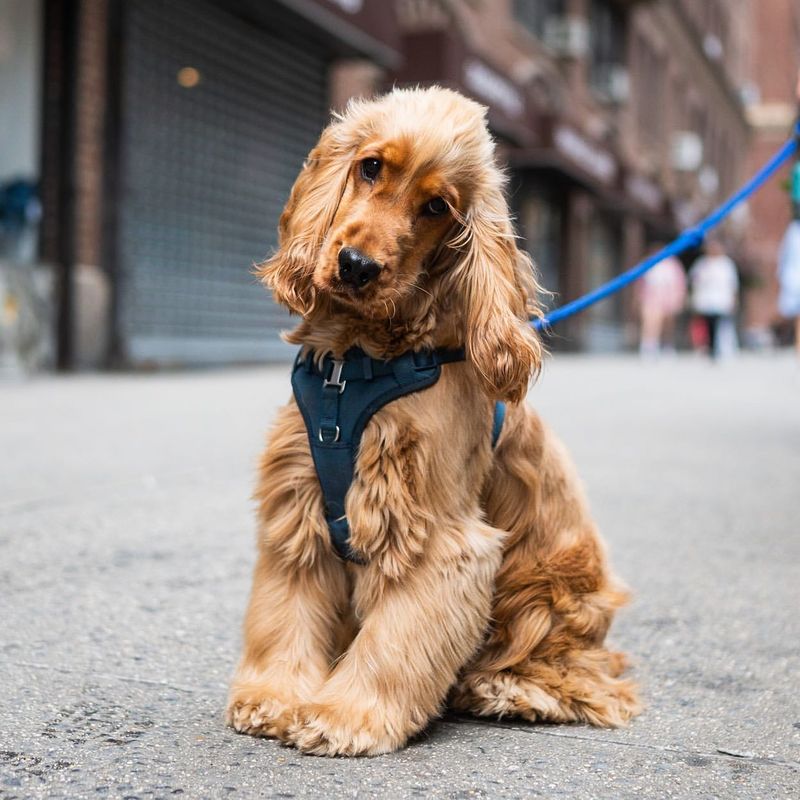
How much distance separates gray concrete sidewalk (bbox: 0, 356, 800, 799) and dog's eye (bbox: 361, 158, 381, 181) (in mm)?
1162

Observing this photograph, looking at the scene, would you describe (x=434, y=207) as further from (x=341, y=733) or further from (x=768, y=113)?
(x=768, y=113)

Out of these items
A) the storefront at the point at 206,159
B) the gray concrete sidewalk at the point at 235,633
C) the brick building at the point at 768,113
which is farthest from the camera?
the brick building at the point at 768,113

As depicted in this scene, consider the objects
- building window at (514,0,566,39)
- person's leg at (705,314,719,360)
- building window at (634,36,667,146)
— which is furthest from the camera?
building window at (634,36,667,146)

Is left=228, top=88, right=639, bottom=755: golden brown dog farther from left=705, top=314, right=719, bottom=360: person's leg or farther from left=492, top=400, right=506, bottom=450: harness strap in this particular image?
left=705, top=314, right=719, bottom=360: person's leg

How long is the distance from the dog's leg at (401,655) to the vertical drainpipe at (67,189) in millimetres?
9223

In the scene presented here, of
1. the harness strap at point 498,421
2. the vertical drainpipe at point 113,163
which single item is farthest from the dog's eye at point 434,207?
the vertical drainpipe at point 113,163

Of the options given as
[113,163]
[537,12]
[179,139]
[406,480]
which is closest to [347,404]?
[406,480]

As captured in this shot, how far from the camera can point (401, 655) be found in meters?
2.28

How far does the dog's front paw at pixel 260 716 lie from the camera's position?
2.28 m

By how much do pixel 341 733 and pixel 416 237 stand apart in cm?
100

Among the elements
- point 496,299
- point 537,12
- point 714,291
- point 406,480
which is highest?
point 537,12

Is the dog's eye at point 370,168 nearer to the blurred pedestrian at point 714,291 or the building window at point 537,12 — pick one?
the blurred pedestrian at point 714,291

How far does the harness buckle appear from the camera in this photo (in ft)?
7.85

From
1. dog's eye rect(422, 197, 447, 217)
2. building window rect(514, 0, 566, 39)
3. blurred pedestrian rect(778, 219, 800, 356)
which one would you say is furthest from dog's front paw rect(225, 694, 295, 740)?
building window rect(514, 0, 566, 39)
